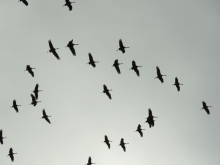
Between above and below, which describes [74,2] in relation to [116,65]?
above

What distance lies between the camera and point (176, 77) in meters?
69.9

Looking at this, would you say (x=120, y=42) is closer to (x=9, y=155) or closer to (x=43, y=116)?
(x=43, y=116)

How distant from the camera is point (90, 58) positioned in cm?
6512

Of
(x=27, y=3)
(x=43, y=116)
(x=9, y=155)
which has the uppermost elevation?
(x=27, y=3)

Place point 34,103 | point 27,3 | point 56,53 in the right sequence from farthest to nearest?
point 34,103 → point 56,53 → point 27,3

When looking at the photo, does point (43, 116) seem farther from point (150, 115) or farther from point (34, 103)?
point (150, 115)

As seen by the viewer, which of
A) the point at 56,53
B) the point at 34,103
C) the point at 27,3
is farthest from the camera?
the point at 34,103

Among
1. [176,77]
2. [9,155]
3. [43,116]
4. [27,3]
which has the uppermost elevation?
[27,3]

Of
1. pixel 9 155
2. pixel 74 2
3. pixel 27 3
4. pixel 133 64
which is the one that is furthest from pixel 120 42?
pixel 9 155

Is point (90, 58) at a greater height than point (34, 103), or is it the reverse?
point (90, 58)

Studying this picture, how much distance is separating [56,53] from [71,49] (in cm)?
227

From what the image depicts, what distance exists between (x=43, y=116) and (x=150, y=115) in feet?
56.2

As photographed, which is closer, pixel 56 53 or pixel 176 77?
pixel 56 53

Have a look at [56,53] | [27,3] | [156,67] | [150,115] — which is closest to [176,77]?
[156,67]
